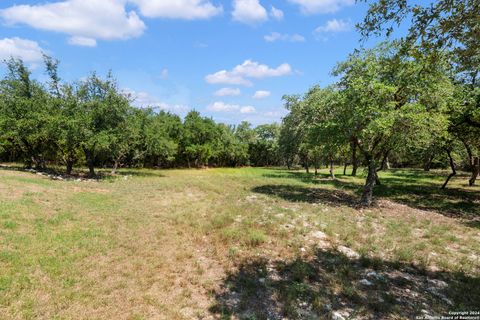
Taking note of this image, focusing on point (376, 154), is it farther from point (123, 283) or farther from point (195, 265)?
point (123, 283)

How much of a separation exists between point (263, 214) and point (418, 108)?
32.8 feet

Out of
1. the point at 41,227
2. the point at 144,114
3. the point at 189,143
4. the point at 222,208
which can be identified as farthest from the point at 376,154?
the point at 189,143

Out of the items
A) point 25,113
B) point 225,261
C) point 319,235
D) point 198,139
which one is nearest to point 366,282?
point 319,235

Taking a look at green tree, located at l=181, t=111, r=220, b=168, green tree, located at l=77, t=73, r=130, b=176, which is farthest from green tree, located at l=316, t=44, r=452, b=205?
green tree, located at l=181, t=111, r=220, b=168

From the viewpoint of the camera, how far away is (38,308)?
6.09 m

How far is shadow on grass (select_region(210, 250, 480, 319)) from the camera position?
20.9 ft

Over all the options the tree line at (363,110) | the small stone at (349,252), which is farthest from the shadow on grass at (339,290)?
the tree line at (363,110)

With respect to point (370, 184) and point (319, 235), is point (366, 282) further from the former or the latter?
point (370, 184)

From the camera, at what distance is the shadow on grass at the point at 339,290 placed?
636cm

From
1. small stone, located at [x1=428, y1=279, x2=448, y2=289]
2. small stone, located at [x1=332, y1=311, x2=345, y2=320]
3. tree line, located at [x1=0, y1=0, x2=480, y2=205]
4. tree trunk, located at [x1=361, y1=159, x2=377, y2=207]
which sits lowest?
small stone, located at [x1=332, y1=311, x2=345, y2=320]

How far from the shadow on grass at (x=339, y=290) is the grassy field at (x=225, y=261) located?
0.03 meters

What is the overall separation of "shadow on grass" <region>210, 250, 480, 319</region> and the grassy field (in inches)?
1.2

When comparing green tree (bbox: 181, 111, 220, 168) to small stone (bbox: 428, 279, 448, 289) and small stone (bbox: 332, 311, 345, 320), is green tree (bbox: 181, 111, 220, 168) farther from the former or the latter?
small stone (bbox: 332, 311, 345, 320)

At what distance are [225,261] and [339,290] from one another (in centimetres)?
362
